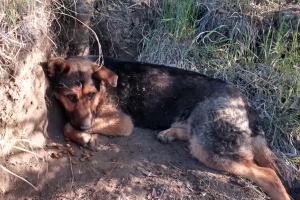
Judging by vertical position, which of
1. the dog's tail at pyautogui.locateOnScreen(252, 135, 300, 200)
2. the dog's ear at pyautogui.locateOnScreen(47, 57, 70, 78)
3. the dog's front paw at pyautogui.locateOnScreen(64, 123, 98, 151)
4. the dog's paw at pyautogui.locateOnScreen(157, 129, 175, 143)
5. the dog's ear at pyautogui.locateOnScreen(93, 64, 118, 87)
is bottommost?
the dog's tail at pyautogui.locateOnScreen(252, 135, 300, 200)

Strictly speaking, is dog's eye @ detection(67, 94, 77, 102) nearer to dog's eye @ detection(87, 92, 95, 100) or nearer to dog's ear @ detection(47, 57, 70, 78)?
dog's eye @ detection(87, 92, 95, 100)

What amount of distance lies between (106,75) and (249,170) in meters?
2.05

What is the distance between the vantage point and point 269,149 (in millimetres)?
4898

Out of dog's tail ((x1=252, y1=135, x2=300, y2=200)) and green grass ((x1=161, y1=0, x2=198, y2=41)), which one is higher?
green grass ((x1=161, y1=0, x2=198, y2=41))

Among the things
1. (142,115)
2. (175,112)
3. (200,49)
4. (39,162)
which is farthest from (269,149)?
(39,162)

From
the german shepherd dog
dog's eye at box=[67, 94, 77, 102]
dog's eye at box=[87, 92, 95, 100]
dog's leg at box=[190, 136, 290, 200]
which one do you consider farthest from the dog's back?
dog's eye at box=[67, 94, 77, 102]

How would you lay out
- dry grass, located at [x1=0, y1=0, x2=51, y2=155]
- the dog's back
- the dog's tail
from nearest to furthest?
dry grass, located at [x1=0, y1=0, x2=51, y2=155] < the dog's tail < the dog's back

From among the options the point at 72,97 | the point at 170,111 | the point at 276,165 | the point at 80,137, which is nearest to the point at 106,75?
the point at 72,97

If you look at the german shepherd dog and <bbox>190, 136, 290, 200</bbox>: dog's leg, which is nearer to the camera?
<bbox>190, 136, 290, 200</bbox>: dog's leg

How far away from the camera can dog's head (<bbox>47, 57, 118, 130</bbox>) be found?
15.1ft

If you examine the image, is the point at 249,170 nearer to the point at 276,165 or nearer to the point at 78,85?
the point at 276,165

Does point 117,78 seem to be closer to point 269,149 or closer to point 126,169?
point 126,169

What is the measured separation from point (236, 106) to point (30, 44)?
2.52m

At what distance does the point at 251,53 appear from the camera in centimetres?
626
